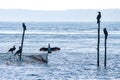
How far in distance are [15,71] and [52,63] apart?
11185 mm

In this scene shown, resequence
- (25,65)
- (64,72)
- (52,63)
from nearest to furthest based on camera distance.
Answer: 1. (64,72)
2. (25,65)
3. (52,63)

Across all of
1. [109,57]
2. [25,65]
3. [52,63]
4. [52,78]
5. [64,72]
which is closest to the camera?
[52,78]

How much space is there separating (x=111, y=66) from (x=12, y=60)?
43.0 ft

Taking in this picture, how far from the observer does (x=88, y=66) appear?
66.3 metres

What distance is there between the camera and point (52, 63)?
6988cm

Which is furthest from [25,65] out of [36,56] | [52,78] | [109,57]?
[109,57]

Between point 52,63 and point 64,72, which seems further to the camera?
point 52,63

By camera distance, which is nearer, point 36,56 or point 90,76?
point 90,76

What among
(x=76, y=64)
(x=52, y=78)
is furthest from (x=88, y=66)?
(x=52, y=78)

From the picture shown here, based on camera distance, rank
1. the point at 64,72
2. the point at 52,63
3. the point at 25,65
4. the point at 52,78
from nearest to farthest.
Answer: the point at 52,78 < the point at 64,72 < the point at 25,65 < the point at 52,63

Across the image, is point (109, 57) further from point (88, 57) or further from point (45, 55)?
point (45, 55)

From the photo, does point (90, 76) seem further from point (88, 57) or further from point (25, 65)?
point (88, 57)

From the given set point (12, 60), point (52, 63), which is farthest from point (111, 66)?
point (12, 60)

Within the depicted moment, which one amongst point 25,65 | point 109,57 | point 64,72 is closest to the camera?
point 64,72
